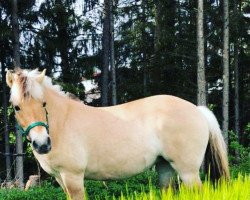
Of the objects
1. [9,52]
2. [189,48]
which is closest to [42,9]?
[9,52]

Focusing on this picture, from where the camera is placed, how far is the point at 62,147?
4.90 m

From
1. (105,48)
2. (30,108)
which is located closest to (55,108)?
(30,108)

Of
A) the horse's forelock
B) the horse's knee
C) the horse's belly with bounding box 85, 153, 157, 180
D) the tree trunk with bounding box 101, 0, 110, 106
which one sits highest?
the tree trunk with bounding box 101, 0, 110, 106

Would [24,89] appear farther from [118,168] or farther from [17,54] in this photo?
[17,54]

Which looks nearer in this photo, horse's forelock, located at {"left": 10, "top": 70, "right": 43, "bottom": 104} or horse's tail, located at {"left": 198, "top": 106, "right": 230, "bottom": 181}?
horse's forelock, located at {"left": 10, "top": 70, "right": 43, "bottom": 104}

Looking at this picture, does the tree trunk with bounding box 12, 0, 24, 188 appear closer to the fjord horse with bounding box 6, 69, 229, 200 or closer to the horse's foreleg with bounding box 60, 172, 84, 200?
the fjord horse with bounding box 6, 69, 229, 200

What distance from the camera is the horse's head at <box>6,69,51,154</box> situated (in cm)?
439

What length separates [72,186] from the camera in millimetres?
4824

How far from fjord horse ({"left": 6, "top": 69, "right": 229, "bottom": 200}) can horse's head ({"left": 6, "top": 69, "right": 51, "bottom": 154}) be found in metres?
0.10

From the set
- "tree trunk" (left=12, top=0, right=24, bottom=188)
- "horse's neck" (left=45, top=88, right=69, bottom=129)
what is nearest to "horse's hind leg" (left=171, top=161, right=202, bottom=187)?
"horse's neck" (left=45, top=88, right=69, bottom=129)

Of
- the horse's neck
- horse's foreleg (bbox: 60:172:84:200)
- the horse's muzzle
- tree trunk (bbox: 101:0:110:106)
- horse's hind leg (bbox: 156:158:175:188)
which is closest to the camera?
the horse's muzzle

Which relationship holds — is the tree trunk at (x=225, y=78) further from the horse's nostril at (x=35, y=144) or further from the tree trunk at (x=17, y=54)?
the horse's nostril at (x=35, y=144)

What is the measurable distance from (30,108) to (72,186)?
973 mm

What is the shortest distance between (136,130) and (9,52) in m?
14.1
